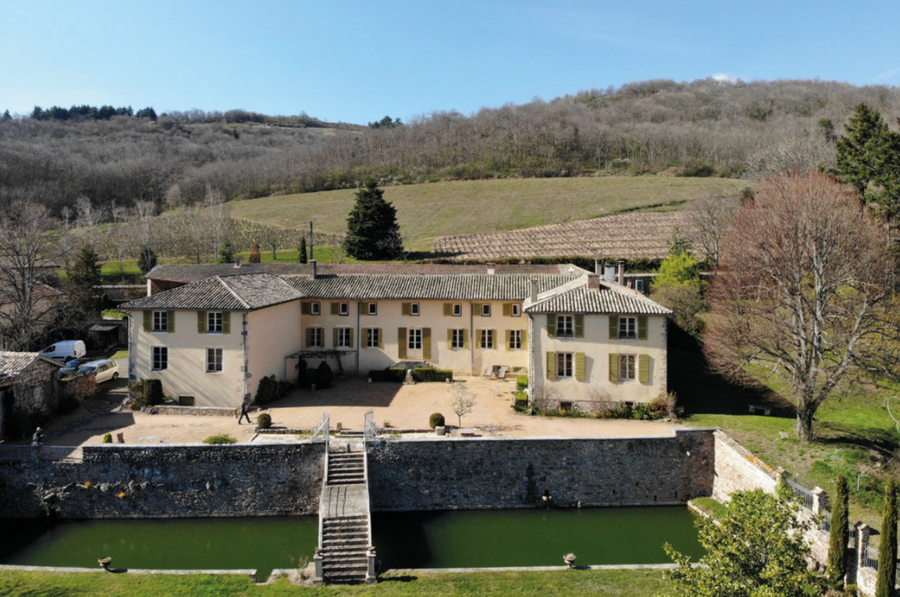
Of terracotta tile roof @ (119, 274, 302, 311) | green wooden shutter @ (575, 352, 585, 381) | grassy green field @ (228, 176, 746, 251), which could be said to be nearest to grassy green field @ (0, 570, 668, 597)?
green wooden shutter @ (575, 352, 585, 381)

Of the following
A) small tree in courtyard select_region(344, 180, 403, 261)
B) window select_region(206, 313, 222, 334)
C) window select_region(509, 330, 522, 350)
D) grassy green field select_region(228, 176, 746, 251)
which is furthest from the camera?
grassy green field select_region(228, 176, 746, 251)

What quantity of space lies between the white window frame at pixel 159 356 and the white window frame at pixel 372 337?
33.2 feet

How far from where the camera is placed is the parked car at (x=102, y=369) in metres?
31.8

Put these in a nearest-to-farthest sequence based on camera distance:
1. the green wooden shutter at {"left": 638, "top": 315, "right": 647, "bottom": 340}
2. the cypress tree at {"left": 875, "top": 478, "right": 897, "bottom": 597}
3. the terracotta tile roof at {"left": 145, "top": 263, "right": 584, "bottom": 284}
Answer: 1. the cypress tree at {"left": 875, "top": 478, "right": 897, "bottom": 597}
2. the green wooden shutter at {"left": 638, "top": 315, "right": 647, "bottom": 340}
3. the terracotta tile roof at {"left": 145, "top": 263, "right": 584, "bottom": 284}

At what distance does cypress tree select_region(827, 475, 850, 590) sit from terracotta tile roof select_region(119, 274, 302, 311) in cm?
2239

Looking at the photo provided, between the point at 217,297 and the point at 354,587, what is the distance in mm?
16325

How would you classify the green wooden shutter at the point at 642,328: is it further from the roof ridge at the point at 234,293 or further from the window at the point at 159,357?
the window at the point at 159,357

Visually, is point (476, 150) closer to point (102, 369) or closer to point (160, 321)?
point (102, 369)

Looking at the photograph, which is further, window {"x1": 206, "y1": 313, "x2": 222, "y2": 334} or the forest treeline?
the forest treeline

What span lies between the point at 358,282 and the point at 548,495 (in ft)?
58.0

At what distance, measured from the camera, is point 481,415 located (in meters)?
25.5

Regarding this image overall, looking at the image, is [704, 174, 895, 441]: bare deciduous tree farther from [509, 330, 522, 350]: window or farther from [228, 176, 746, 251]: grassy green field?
[228, 176, 746, 251]: grassy green field

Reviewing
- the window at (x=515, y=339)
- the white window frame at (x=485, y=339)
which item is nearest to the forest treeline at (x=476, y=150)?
the window at (x=515, y=339)

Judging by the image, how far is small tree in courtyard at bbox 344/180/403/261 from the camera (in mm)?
59625
